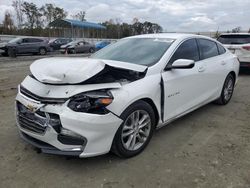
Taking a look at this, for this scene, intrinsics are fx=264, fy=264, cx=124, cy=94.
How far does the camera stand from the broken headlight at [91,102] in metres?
2.86

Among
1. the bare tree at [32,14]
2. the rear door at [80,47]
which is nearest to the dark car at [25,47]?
the rear door at [80,47]

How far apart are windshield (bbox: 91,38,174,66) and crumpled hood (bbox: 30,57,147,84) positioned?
44 centimetres

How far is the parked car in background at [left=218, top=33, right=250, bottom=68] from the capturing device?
9.39 m

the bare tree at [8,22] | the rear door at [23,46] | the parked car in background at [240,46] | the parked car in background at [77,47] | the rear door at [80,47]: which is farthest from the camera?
the bare tree at [8,22]

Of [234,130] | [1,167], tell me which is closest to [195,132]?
[234,130]

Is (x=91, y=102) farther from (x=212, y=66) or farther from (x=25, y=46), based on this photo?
(x=25, y=46)

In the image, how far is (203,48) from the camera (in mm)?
4887

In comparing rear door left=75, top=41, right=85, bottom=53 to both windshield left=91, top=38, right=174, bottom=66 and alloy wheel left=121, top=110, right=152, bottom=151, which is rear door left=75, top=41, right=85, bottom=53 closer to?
windshield left=91, top=38, right=174, bottom=66

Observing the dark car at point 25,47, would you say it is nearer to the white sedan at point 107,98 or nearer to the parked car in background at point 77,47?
the parked car in background at point 77,47

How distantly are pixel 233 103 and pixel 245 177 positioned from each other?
3269 millimetres

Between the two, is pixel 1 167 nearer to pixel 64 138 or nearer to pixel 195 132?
pixel 64 138

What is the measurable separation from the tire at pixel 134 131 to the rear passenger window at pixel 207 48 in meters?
1.95

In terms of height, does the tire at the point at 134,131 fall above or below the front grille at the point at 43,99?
below

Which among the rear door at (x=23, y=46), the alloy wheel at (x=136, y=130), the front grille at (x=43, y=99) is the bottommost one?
the alloy wheel at (x=136, y=130)
